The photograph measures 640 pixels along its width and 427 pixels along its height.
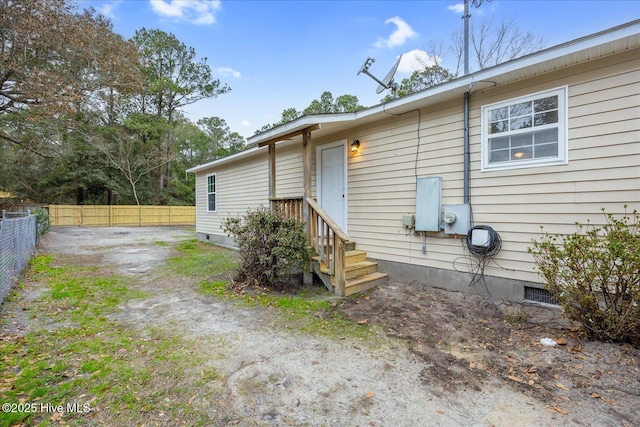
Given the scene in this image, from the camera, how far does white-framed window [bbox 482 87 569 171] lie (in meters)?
3.60

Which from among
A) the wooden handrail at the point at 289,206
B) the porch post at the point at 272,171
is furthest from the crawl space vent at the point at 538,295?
the porch post at the point at 272,171

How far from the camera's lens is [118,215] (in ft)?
72.6

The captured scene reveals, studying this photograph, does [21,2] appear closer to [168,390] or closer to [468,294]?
[168,390]

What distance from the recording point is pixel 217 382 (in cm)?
238

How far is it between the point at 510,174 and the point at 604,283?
5.57 feet

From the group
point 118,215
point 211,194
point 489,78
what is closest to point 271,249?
point 489,78

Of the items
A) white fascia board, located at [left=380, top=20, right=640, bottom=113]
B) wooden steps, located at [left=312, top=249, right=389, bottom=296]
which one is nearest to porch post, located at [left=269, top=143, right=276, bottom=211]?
wooden steps, located at [left=312, top=249, right=389, bottom=296]

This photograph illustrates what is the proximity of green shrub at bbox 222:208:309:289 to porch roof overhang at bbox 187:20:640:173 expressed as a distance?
168cm

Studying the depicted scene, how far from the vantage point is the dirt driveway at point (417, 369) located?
203 cm

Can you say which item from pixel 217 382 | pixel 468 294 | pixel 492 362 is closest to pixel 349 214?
pixel 468 294

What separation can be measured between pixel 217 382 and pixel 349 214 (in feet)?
13.8

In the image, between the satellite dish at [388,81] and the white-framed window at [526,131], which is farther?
the satellite dish at [388,81]

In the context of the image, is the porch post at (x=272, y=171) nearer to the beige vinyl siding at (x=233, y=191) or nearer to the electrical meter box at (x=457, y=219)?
the beige vinyl siding at (x=233, y=191)

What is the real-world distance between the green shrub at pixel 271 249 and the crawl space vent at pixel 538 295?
122 inches
